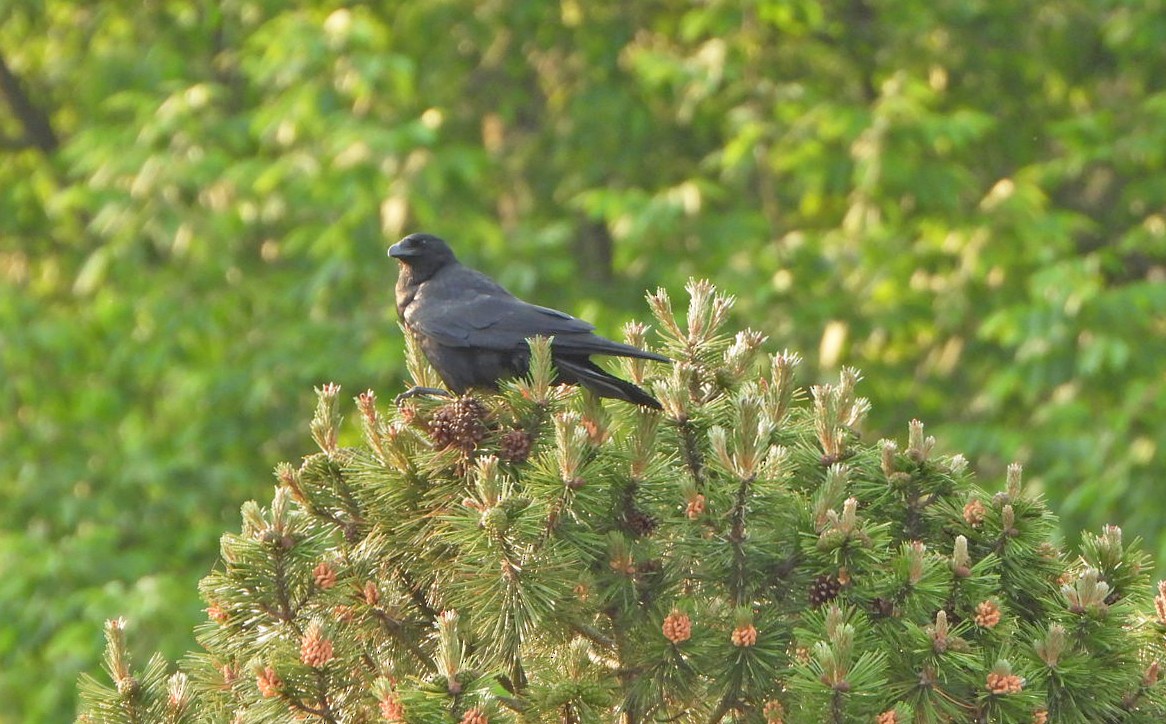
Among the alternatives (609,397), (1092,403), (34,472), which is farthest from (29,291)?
(609,397)

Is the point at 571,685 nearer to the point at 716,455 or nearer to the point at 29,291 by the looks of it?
the point at 716,455

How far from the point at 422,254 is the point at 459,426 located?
2.27m

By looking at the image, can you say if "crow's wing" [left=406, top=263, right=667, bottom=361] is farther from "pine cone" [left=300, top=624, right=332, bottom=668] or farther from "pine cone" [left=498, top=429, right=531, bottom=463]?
"pine cone" [left=300, top=624, right=332, bottom=668]

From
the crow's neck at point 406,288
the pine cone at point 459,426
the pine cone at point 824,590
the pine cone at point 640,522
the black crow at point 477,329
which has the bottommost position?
the pine cone at point 824,590

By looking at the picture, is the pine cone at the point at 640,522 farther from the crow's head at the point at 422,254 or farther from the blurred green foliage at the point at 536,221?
the blurred green foliage at the point at 536,221

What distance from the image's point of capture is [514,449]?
277 cm

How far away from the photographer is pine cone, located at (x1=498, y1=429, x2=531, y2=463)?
2.77m

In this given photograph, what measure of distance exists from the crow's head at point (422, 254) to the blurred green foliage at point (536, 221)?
3.95 m

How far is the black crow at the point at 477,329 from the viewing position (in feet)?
11.4

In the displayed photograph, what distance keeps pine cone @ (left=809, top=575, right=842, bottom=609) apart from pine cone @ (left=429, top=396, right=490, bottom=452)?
65cm

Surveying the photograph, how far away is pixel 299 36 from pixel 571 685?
23.7 ft

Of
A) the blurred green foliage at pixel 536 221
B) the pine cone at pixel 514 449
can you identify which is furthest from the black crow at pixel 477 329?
the blurred green foliage at pixel 536 221

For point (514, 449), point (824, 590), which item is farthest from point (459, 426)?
point (824, 590)

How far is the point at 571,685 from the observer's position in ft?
8.29
